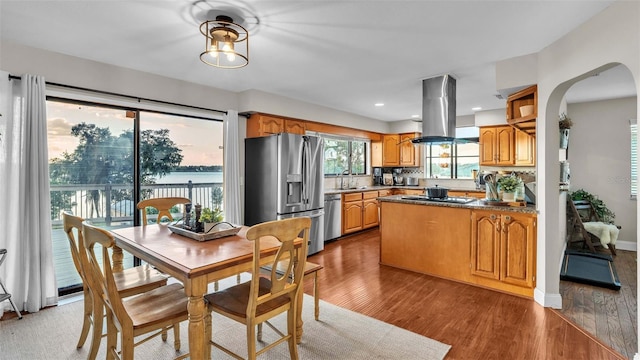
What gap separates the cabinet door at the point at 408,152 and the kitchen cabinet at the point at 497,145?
1.41m

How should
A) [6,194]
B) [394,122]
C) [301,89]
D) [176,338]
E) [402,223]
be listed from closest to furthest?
1. [176,338]
2. [6,194]
3. [402,223]
4. [301,89]
5. [394,122]

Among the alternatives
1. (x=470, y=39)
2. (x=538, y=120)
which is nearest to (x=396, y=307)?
(x=538, y=120)

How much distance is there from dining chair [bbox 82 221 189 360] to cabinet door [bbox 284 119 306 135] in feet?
11.1

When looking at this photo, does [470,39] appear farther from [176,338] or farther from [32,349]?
[32,349]

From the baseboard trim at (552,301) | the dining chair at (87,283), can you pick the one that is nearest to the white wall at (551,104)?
the baseboard trim at (552,301)

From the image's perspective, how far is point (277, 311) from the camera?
187 centimetres

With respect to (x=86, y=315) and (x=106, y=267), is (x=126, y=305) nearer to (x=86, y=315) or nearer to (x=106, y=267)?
(x=106, y=267)

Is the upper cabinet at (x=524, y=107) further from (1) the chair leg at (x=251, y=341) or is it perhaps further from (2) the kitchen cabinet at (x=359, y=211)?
(1) the chair leg at (x=251, y=341)

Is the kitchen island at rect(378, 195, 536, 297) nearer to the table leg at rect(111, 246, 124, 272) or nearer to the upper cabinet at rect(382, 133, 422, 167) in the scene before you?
the table leg at rect(111, 246, 124, 272)

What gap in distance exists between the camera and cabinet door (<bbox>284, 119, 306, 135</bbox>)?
5012 millimetres

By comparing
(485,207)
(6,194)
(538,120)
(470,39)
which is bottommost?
(485,207)

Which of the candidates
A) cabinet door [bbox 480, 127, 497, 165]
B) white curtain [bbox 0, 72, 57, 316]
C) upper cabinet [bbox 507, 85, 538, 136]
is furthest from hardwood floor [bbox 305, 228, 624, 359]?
cabinet door [bbox 480, 127, 497, 165]

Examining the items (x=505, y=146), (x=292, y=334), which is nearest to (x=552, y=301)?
(x=292, y=334)

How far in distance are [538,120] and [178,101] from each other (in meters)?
4.00
